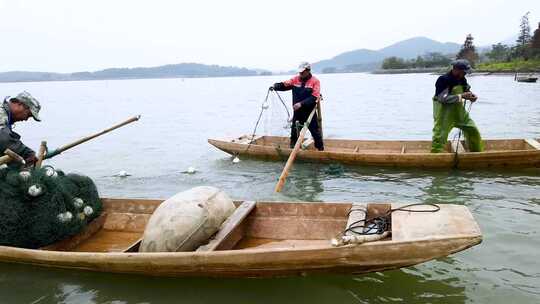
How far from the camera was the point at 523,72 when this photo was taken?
229 ft

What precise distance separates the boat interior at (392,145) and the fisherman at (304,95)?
2.01ft

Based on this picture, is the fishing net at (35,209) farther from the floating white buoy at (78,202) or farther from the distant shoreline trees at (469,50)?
the distant shoreline trees at (469,50)

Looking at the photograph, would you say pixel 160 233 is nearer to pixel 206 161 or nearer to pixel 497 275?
pixel 497 275

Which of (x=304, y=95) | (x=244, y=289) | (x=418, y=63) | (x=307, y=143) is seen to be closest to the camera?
(x=244, y=289)

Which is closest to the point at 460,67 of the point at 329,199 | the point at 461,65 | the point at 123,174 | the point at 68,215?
the point at 461,65

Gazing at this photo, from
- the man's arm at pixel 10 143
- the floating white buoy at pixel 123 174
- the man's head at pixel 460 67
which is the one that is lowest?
the floating white buoy at pixel 123 174

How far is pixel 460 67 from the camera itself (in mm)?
8969

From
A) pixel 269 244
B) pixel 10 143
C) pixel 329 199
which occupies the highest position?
pixel 10 143

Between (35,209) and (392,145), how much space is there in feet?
26.9

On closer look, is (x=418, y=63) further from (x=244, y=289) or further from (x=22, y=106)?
(x=244, y=289)

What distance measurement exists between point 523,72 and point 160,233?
76.3m

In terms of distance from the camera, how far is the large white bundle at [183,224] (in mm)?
4816

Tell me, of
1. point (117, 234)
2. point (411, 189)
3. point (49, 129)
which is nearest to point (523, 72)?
point (49, 129)

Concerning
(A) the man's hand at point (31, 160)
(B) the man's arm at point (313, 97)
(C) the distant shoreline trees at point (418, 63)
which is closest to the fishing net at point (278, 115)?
(B) the man's arm at point (313, 97)
